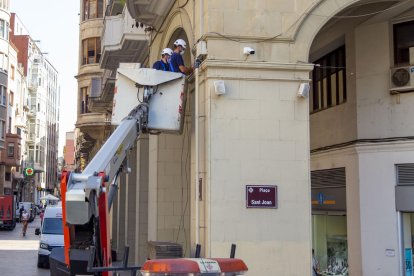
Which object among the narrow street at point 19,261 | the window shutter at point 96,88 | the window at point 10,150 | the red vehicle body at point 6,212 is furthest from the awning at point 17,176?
the window shutter at point 96,88

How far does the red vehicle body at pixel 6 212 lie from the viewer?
46969 millimetres

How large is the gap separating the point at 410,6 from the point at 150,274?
33.6 ft

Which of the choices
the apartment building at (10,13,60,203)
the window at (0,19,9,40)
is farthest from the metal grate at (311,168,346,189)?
the apartment building at (10,13,60,203)

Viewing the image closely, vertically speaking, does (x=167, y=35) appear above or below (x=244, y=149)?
above

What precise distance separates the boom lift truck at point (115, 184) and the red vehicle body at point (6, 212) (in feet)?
126

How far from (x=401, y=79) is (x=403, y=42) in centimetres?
89

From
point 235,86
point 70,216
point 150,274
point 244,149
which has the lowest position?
point 150,274

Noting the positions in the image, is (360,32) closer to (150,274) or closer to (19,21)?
(150,274)

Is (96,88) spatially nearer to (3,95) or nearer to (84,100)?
(84,100)

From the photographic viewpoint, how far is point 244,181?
1135cm

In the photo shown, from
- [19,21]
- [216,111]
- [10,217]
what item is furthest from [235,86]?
[19,21]

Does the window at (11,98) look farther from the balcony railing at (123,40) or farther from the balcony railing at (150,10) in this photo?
the balcony railing at (150,10)

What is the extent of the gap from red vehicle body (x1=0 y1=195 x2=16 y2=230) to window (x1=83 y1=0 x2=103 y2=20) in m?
19.1

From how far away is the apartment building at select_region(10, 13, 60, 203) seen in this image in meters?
93.1
